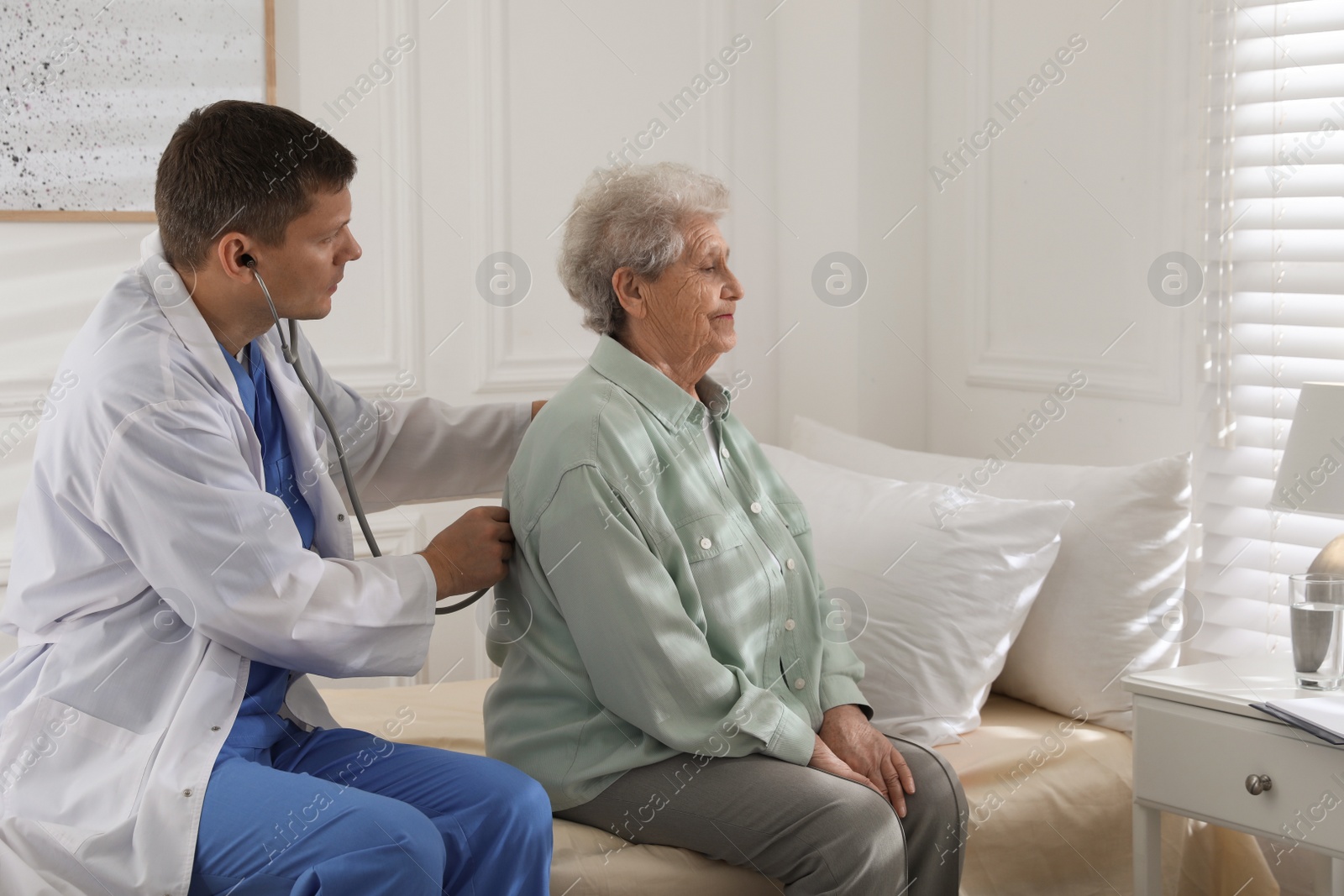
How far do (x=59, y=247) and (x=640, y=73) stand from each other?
1305 millimetres

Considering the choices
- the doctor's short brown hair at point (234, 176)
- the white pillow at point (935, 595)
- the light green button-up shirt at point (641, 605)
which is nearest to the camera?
the doctor's short brown hair at point (234, 176)

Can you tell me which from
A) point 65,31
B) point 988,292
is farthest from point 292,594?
point 988,292

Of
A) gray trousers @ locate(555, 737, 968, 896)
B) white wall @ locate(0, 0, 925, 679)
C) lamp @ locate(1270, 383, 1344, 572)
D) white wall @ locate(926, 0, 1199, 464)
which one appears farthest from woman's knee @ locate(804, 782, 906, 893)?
white wall @ locate(0, 0, 925, 679)

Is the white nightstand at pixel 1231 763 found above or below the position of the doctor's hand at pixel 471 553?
below

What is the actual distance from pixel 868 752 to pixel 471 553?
62cm

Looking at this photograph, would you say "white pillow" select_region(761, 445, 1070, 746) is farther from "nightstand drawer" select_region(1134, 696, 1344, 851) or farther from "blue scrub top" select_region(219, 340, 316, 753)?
"blue scrub top" select_region(219, 340, 316, 753)

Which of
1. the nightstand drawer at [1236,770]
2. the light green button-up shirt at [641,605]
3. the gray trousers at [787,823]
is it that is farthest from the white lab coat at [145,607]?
the nightstand drawer at [1236,770]

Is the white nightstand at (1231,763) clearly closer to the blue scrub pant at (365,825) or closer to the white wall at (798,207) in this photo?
the white wall at (798,207)

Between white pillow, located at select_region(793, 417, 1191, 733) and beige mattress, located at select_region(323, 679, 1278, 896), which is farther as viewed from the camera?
white pillow, located at select_region(793, 417, 1191, 733)

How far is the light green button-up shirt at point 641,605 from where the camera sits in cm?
155

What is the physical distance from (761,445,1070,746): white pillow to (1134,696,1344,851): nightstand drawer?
0.26 meters

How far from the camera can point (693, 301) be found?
68.8 inches

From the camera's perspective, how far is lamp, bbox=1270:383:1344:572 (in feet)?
5.51

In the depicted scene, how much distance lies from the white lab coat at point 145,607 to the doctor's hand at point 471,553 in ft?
0.21
